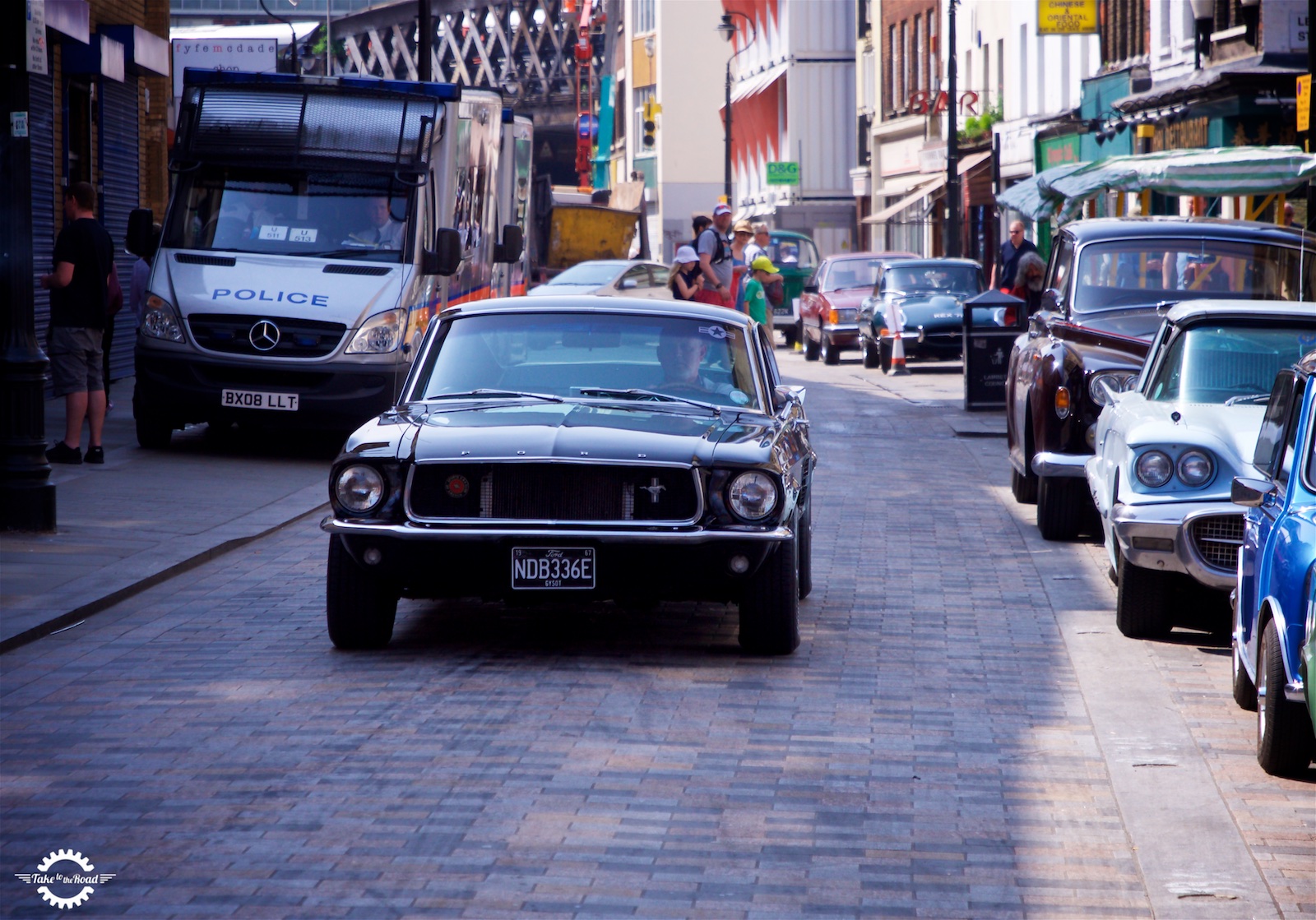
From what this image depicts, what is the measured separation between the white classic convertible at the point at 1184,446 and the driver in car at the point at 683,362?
186 cm

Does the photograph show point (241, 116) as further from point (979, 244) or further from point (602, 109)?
point (602, 109)

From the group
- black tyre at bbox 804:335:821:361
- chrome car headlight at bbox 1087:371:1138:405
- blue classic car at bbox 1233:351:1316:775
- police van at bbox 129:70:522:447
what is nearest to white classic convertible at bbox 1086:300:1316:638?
chrome car headlight at bbox 1087:371:1138:405

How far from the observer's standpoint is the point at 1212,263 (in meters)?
13.0

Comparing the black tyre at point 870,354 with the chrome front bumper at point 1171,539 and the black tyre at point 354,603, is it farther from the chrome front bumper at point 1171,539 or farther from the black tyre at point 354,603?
the black tyre at point 354,603

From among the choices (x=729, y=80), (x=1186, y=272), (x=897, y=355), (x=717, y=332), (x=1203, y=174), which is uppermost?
(x=729, y=80)

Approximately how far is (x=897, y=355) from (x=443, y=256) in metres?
14.1

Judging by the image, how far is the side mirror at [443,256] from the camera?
53.7 feet

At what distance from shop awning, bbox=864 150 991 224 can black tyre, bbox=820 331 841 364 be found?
58.2 feet

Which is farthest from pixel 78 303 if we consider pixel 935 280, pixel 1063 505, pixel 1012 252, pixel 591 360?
pixel 935 280

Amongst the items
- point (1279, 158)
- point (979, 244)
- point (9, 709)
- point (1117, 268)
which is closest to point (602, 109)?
point (979, 244)

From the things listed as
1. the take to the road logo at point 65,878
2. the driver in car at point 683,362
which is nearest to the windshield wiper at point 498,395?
the driver in car at point 683,362

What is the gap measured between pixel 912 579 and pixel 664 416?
2691mm

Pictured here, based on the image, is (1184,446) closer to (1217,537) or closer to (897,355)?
(1217,537)

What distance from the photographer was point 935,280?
101 ft
